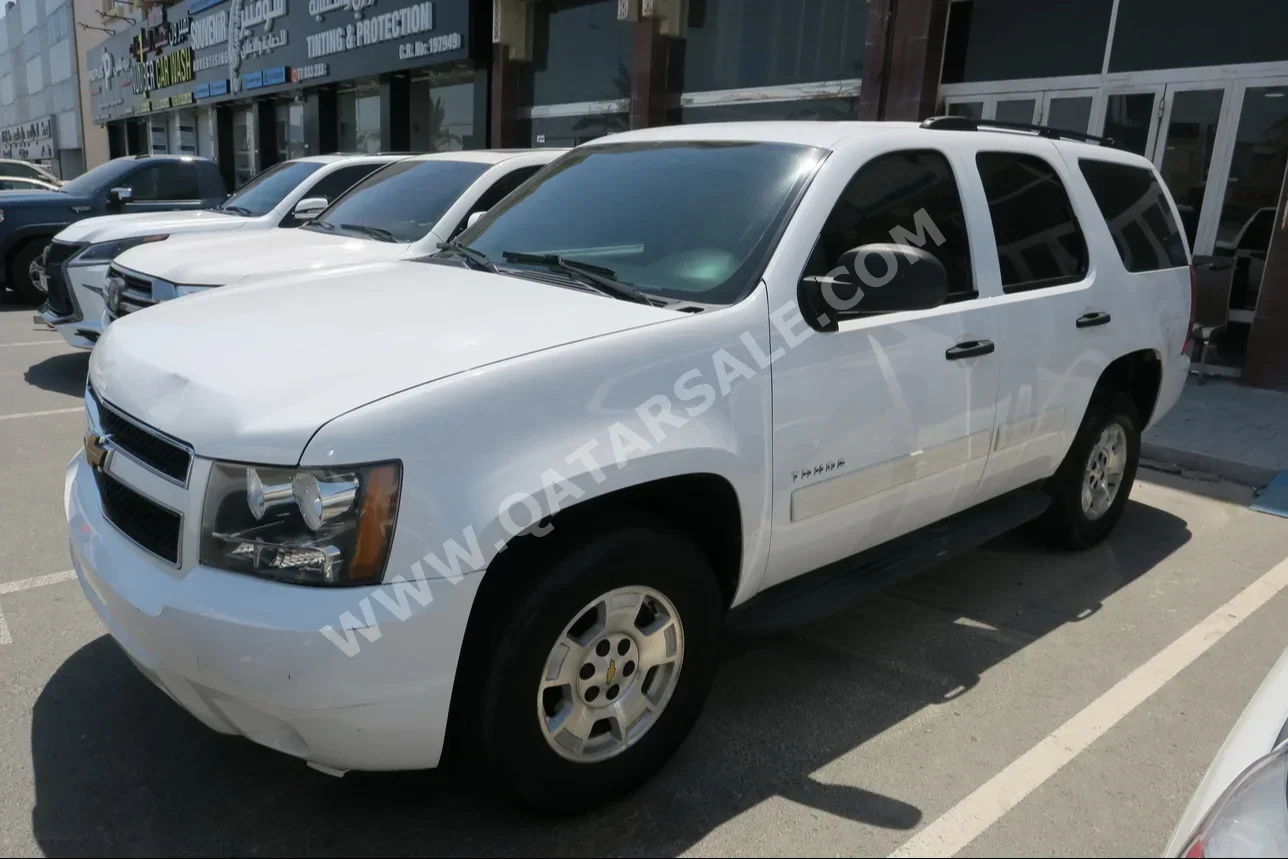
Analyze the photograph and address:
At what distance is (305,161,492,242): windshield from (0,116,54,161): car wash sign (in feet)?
185

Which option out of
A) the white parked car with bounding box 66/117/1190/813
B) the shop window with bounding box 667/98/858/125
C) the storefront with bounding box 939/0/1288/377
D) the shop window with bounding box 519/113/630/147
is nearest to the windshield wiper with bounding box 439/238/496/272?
the white parked car with bounding box 66/117/1190/813

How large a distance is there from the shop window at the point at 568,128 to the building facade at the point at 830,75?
0.04 meters

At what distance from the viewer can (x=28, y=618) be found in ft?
12.2

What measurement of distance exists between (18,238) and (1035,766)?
12403mm

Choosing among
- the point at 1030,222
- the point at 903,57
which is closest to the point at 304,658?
the point at 1030,222

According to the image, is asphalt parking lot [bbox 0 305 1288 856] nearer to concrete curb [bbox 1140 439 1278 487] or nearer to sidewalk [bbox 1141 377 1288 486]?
concrete curb [bbox 1140 439 1278 487]

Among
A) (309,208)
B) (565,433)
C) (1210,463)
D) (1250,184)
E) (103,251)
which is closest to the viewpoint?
(565,433)

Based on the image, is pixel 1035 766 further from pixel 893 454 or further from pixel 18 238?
pixel 18 238

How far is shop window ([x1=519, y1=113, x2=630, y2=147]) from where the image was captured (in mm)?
15375

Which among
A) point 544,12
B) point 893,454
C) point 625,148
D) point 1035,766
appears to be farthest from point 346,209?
point 544,12

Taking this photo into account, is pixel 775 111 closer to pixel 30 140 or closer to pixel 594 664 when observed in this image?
pixel 594 664

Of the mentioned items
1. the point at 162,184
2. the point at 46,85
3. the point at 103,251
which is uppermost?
the point at 46,85

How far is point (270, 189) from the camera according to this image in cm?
940

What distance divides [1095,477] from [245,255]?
5.32m
